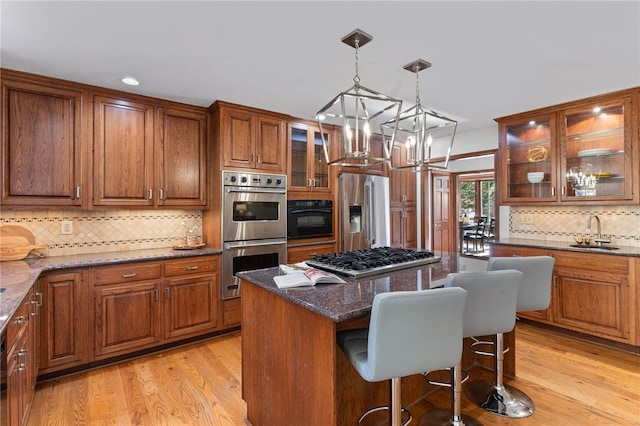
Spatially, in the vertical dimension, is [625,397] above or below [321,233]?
below

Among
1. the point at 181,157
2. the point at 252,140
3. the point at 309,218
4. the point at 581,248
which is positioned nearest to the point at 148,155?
the point at 181,157

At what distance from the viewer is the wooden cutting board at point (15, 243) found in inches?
102

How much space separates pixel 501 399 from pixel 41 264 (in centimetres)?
350

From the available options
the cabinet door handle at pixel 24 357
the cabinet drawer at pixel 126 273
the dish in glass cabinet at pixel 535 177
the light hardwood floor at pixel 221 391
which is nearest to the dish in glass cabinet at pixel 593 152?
the dish in glass cabinet at pixel 535 177

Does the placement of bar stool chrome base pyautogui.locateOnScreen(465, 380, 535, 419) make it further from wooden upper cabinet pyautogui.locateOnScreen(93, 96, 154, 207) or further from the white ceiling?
wooden upper cabinet pyautogui.locateOnScreen(93, 96, 154, 207)

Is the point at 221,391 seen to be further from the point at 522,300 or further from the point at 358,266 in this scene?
the point at 522,300

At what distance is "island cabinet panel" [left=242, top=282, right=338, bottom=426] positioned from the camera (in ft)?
4.53

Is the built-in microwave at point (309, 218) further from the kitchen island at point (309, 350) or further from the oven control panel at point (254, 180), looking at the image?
the kitchen island at point (309, 350)

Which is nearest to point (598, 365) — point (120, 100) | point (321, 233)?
point (321, 233)

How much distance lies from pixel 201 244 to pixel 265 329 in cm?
200

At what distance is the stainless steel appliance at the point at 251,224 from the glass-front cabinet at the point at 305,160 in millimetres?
239

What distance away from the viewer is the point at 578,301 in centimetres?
317

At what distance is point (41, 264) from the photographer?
2496 mm

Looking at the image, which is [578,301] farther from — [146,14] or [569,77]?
[146,14]
